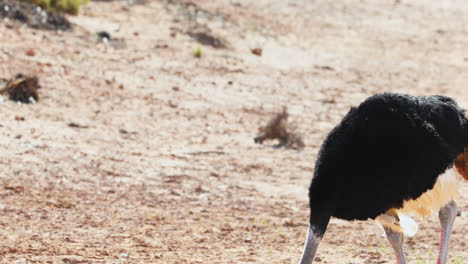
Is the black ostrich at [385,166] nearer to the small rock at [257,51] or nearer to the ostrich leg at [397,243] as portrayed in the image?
the ostrich leg at [397,243]

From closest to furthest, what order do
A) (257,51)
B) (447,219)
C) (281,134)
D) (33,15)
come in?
1. (447,219)
2. (281,134)
3. (33,15)
4. (257,51)

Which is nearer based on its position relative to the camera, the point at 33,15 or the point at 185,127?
the point at 185,127

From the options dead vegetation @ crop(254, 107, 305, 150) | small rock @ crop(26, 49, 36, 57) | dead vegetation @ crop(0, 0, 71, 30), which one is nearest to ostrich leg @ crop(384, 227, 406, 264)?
dead vegetation @ crop(254, 107, 305, 150)

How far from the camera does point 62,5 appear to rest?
14125 mm

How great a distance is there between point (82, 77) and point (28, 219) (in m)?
4.82

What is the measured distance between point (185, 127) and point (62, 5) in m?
5.09

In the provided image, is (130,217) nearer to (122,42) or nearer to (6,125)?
(6,125)

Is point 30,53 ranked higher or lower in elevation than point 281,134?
higher

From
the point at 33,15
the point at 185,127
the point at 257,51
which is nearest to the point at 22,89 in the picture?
the point at 185,127

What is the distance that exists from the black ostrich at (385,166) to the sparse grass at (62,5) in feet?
33.6

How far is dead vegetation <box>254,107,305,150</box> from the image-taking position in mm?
9883

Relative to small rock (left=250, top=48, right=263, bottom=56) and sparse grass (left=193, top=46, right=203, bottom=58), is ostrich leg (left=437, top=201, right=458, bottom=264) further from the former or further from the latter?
small rock (left=250, top=48, right=263, bottom=56)

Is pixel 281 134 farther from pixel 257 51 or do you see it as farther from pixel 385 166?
pixel 385 166

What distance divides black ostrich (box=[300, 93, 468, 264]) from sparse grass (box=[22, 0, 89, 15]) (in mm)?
10239
